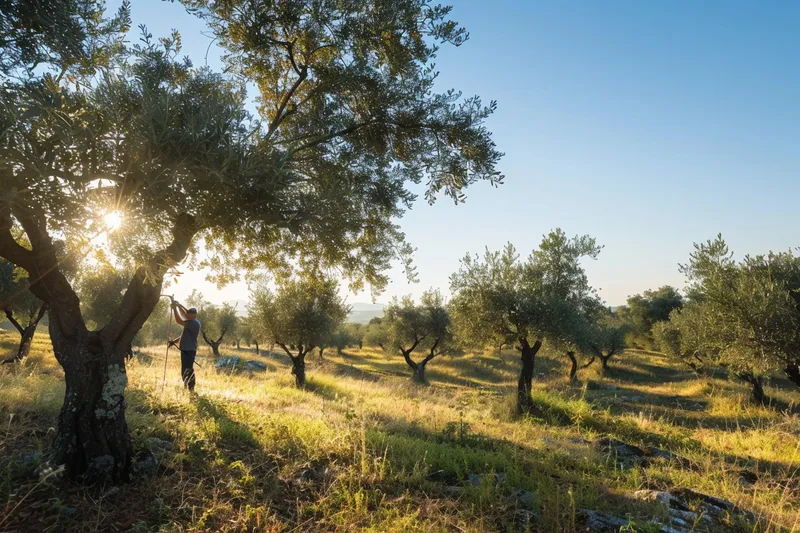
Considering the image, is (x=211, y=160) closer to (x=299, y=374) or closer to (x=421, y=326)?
(x=299, y=374)

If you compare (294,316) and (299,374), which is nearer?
(299,374)

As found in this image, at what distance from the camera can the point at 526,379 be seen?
64.4 feet

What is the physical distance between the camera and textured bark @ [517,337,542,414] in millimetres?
17922

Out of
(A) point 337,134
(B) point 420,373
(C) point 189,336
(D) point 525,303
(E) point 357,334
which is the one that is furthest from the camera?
(E) point 357,334

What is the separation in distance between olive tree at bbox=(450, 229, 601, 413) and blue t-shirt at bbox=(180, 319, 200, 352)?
12.3 meters

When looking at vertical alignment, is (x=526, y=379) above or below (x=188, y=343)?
below

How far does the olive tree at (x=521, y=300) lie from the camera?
19.0 m

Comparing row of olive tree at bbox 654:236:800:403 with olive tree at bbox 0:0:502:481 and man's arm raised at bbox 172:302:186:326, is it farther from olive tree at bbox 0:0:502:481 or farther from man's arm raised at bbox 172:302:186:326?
man's arm raised at bbox 172:302:186:326

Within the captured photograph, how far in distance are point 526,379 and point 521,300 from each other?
150 inches

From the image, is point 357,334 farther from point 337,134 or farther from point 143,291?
point 143,291

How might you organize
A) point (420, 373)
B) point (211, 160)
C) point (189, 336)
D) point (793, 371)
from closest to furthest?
point (211, 160)
point (189, 336)
point (793, 371)
point (420, 373)

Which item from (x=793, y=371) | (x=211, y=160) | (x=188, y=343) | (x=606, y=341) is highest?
(x=211, y=160)

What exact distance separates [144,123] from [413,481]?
5960 mm

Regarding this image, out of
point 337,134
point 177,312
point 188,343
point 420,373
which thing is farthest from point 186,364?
point 420,373
